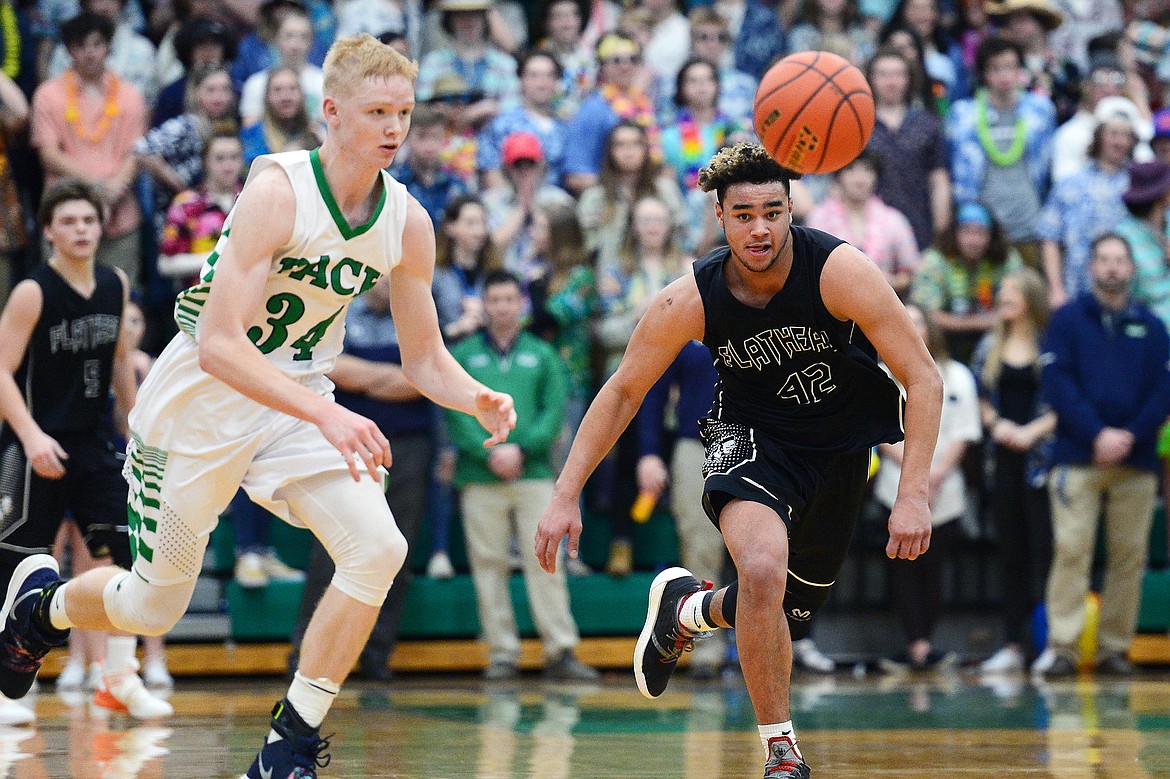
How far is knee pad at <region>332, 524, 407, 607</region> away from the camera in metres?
5.22

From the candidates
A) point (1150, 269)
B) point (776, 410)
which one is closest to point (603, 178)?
point (1150, 269)

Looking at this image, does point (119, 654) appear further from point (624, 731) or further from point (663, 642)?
point (663, 642)

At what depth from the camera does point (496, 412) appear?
18.1 ft

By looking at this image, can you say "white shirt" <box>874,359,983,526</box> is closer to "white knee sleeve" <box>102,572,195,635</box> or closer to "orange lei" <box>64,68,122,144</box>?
"orange lei" <box>64,68,122,144</box>

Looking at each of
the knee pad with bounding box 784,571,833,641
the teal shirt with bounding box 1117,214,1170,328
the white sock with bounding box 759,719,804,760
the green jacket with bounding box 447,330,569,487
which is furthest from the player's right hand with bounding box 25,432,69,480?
the teal shirt with bounding box 1117,214,1170,328

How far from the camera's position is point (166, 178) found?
34.2ft

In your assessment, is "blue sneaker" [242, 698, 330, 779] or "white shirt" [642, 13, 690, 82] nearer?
"blue sneaker" [242, 698, 330, 779]

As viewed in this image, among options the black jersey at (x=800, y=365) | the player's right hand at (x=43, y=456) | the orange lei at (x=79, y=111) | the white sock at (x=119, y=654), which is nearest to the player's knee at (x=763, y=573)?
the black jersey at (x=800, y=365)

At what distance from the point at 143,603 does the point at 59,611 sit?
0.60 metres

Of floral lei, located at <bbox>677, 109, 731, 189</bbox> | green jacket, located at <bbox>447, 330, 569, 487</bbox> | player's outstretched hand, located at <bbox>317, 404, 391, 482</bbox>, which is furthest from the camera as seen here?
floral lei, located at <bbox>677, 109, 731, 189</bbox>

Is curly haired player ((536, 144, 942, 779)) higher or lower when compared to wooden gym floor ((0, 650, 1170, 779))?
higher

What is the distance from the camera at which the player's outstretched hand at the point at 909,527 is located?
518cm

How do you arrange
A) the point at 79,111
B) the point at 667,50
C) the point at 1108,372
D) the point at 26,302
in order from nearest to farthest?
the point at 26,302
the point at 1108,372
the point at 79,111
the point at 667,50

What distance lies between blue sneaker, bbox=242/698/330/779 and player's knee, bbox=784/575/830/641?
1909mm
